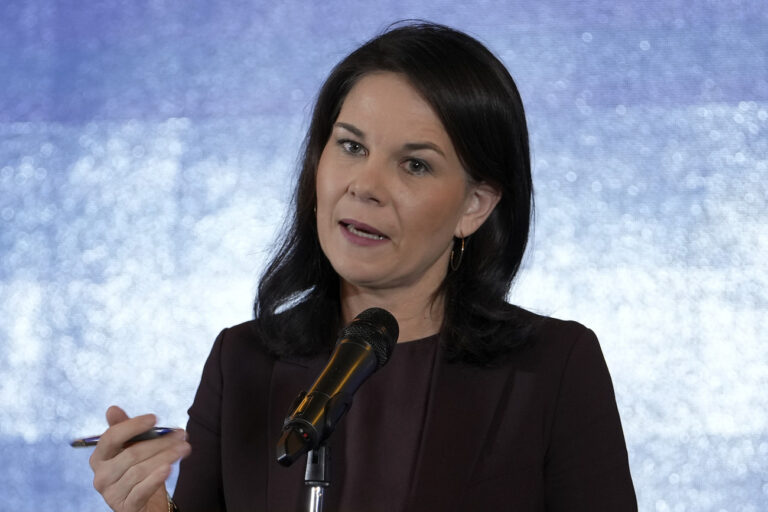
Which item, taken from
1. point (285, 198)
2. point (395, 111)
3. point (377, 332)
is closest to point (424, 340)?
point (395, 111)

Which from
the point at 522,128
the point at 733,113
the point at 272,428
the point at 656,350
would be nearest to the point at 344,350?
the point at 272,428

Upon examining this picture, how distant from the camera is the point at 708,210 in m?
2.38

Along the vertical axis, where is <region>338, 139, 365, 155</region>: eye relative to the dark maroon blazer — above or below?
above

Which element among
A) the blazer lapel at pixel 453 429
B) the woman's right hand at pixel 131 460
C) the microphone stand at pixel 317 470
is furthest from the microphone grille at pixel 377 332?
the blazer lapel at pixel 453 429

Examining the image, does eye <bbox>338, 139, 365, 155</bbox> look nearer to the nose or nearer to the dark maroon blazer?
the nose

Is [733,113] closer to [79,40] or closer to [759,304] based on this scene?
[759,304]

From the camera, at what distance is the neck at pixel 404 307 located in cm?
171

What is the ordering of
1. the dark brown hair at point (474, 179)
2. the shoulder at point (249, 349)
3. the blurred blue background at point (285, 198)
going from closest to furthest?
the dark brown hair at point (474, 179), the shoulder at point (249, 349), the blurred blue background at point (285, 198)

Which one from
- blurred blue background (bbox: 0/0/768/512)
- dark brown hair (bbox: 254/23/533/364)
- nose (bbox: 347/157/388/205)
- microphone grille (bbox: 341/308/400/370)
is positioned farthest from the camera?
blurred blue background (bbox: 0/0/768/512)

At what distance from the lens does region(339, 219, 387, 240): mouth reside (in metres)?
1.54

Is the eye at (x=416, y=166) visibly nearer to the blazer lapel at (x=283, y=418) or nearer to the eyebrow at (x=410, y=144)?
the eyebrow at (x=410, y=144)

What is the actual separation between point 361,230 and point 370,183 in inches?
3.0

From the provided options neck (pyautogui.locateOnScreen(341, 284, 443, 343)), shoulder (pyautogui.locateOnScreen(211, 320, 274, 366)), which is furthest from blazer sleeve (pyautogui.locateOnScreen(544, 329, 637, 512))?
shoulder (pyautogui.locateOnScreen(211, 320, 274, 366))

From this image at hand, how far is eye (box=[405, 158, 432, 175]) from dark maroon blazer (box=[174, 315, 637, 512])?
334 millimetres
